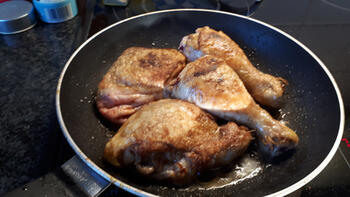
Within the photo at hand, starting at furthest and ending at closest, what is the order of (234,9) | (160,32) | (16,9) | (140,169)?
(234,9), (16,9), (160,32), (140,169)

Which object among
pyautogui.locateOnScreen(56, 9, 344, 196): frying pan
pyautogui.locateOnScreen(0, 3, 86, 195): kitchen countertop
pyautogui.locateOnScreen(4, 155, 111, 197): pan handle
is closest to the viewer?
pyautogui.locateOnScreen(4, 155, 111, 197): pan handle

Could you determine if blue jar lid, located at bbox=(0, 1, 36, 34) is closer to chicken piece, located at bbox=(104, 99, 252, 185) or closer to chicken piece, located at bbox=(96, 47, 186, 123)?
chicken piece, located at bbox=(96, 47, 186, 123)

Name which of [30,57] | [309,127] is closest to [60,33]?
[30,57]

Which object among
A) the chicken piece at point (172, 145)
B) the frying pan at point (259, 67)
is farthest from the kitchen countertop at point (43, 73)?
the chicken piece at point (172, 145)

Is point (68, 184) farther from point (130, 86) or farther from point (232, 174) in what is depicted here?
point (232, 174)

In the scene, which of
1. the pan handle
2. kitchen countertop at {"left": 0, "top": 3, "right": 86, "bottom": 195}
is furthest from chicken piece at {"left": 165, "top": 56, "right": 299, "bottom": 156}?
kitchen countertop at {"left": 0, "top": 3, "right": 86, "bottom": 195}

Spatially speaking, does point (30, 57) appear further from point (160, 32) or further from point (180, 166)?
point (180, 166)
